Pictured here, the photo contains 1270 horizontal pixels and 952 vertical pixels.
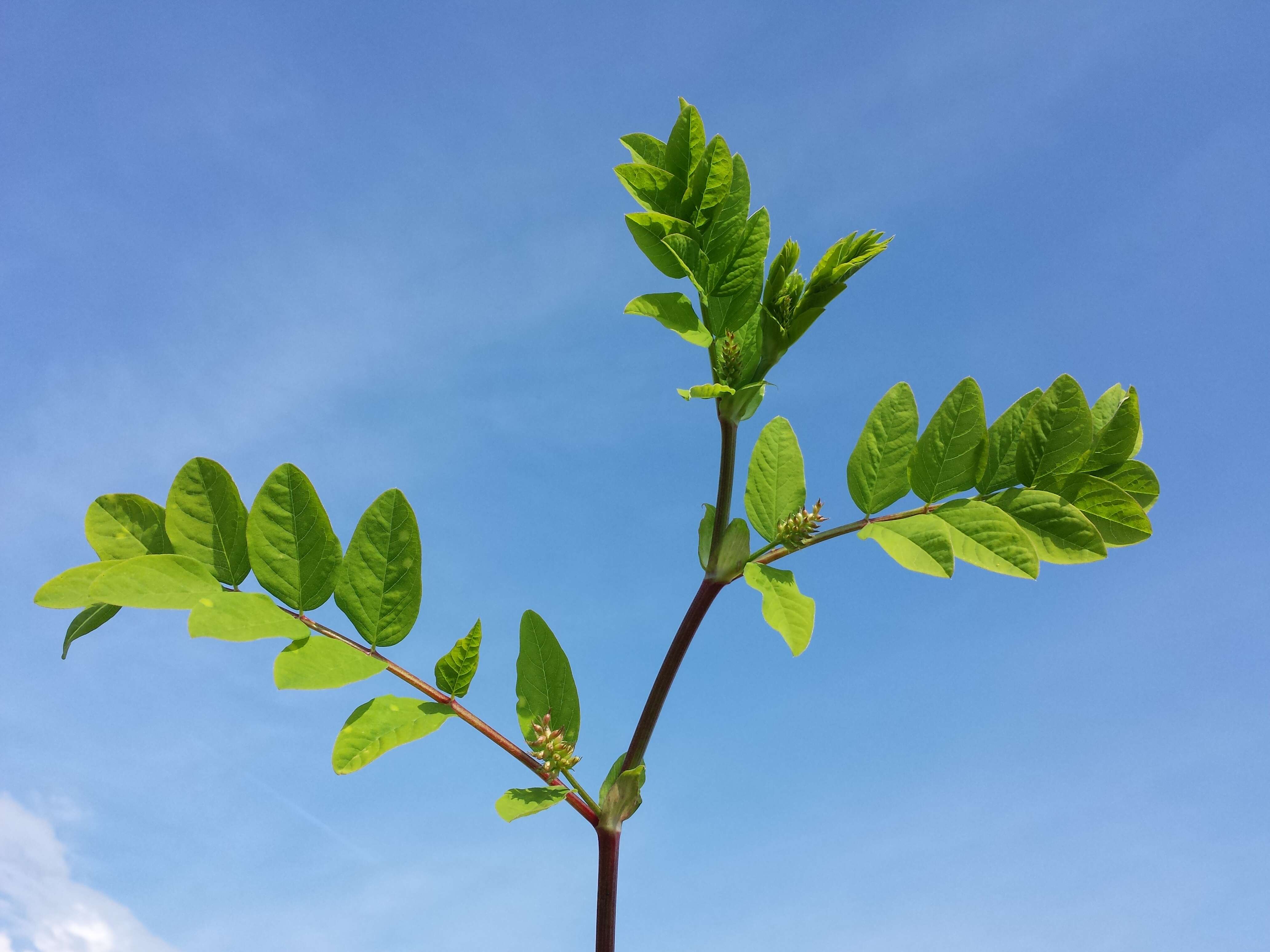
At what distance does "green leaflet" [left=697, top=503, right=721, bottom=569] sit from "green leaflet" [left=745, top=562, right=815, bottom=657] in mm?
128

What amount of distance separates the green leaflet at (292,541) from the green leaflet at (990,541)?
1.33 meters

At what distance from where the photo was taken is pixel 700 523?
194 centimetres

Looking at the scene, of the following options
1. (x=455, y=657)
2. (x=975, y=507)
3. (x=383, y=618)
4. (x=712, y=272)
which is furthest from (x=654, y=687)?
(x=712, y=272)

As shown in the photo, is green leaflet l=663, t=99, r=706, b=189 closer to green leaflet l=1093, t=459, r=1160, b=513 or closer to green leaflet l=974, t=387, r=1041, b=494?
green leaflet l=974, t=387, r=1041, b=494

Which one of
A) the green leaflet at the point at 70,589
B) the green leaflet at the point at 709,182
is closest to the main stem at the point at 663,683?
the green leaflet at the point at 709,182

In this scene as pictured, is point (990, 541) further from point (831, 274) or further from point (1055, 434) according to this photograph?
point (831, 274)

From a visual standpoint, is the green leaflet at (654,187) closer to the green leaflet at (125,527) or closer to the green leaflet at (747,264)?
the green leaflet at (747,264)

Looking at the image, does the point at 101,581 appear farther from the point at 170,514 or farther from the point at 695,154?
the point at 695,154

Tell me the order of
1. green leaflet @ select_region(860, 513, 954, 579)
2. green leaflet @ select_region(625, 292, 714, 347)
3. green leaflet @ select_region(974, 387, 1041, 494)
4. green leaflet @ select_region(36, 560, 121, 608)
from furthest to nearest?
green leaflet @ select_region(974, 387, 1041, 494)
green leaflet @ select_region(625, 292, 714, 347)
green leaflet @ select_region(860, 513, 954, 579)
green leaflet @ select_region(36, 560, 121, 608)

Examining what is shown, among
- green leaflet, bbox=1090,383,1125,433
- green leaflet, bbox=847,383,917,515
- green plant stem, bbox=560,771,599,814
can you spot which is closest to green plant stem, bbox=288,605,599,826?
green plant stem, bbox=560,771,599,814

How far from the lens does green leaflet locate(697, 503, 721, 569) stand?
6.32 ft

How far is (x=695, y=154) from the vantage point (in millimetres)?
1956

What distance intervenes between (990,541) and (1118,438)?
1.41 ft

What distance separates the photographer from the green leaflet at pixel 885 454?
1980mm
